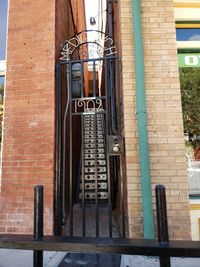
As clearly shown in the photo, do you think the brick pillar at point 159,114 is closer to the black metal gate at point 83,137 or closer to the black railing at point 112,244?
the black metal gate at point 83,137

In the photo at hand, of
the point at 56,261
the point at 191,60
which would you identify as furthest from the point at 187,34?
the point at 56,261

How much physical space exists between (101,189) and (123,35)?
4.01m

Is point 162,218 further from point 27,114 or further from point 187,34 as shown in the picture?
point 187,34

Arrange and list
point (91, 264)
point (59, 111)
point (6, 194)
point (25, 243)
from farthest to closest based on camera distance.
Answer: point (59, 111) → point (6, 194) → point (91, 264) → point (25, 243)

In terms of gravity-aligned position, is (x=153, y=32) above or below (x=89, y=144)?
above

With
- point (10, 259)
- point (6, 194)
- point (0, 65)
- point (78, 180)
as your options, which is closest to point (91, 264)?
point (10, 259)

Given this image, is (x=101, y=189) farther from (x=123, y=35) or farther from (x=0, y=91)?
(x=123, y=35)

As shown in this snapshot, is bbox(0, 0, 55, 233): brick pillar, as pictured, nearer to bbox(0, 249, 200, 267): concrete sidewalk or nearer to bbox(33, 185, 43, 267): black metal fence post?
bbox(0, 249, 200, 267): concrete sidewalk

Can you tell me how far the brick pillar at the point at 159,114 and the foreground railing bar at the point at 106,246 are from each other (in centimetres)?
170

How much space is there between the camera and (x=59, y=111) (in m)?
3.91

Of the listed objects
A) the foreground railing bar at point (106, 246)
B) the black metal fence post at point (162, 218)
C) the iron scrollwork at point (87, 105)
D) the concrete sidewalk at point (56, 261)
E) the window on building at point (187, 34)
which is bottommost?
the concrete sidewalk at point (56, 261)

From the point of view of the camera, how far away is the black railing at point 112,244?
1447 mm

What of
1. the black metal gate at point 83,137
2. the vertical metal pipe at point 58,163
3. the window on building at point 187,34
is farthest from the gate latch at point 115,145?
the window on building at point 187,34

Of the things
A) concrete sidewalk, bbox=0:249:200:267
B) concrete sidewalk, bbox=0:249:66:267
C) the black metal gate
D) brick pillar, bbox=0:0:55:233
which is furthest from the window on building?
concrete sidewalk, bbox=0:249:66:267
